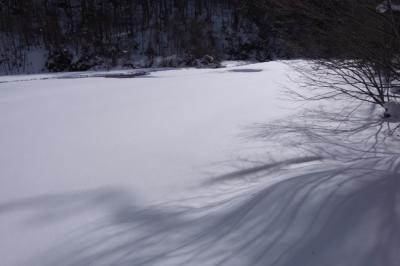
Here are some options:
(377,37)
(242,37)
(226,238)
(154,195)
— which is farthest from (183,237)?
(242,37)

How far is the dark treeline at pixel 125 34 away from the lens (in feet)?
70.5

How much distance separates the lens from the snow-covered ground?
2.16 metres

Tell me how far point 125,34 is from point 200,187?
24194 mm

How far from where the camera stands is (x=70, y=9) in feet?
88.4

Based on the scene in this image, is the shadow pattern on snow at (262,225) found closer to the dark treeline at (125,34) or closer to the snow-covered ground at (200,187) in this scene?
the snow-covered ground at (200,187)

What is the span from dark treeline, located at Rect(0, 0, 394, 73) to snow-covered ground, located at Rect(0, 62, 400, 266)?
49.7 ft

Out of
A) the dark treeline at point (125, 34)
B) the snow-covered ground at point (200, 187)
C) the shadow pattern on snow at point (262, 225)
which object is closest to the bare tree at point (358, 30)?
the snow-covered ground at point (200, 187)

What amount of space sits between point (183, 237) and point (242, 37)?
85.5 ft

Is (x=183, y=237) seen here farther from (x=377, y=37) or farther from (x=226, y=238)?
(x=377, y=37)

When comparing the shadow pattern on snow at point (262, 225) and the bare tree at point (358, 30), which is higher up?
the bare tree at point (358, 30)

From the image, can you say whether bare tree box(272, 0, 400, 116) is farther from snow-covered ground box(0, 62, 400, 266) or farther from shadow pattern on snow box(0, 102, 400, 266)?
shadow pattern on snow box(0, 102, 400, 266)

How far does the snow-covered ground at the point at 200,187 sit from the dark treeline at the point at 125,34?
15159 mm

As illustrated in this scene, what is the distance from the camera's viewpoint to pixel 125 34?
2544cm

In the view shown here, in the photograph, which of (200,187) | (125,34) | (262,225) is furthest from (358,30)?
(125,34)
